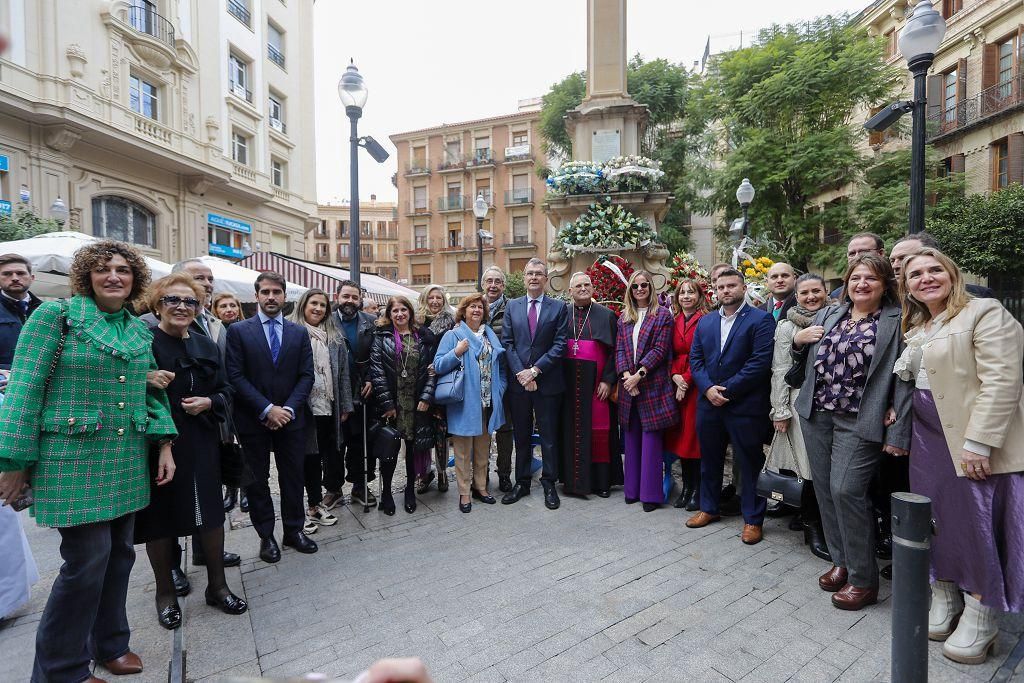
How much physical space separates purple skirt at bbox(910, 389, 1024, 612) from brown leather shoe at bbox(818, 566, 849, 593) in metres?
0.54

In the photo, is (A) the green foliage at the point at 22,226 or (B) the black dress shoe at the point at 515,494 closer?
(B) the black dress shoe at the point at 515,494

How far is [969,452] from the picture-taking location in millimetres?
2703

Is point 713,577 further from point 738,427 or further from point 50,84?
point 50,84

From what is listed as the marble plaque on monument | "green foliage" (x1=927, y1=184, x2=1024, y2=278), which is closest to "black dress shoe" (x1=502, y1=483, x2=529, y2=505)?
the marble plaque on monument

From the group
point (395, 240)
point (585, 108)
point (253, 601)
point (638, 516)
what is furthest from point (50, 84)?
point (395, 240)

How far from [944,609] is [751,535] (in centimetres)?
128

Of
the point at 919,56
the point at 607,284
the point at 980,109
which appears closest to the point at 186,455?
the point at 607,284

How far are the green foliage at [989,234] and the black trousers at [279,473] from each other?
17336 mm

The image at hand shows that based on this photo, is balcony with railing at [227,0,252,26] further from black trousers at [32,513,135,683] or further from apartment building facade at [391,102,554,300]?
black trousers at [32,513,135,683]

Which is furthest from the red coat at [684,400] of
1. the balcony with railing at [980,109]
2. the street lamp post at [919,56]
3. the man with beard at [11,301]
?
Answer: the balcony with railing at [980,109]

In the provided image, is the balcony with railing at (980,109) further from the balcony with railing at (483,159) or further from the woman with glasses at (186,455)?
the balcony with railing at (483,159)

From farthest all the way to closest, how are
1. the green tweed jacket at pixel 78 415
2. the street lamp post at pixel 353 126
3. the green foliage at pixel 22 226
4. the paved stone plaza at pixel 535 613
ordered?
the green foliage at pixel 22 226
the street lamp post at pixel 353 126
the paved stone plaza at pixel 535 613
the green tweed jacket at pixel 78 415

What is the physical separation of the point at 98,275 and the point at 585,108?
7941 mm

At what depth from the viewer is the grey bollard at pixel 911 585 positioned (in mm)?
2121
